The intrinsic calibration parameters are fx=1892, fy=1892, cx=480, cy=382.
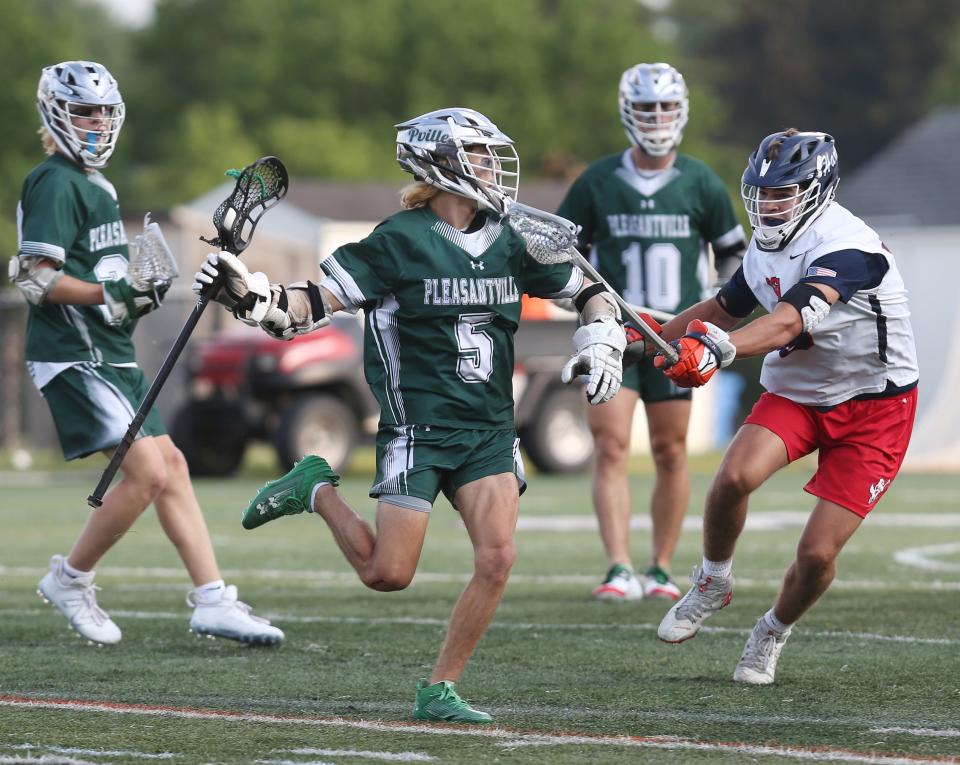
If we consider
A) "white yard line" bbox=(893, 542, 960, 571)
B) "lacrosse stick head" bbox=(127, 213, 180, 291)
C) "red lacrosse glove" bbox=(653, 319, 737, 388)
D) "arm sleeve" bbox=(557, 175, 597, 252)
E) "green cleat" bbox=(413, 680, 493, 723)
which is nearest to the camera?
"green cleat" bbox=(413, 680, 493, 723)

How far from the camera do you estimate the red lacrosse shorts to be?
20.6 ft

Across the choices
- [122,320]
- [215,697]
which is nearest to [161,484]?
[122,320]

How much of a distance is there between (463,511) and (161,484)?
5.91 feet

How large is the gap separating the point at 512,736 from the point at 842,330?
188 cm

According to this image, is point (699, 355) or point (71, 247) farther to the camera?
point (71, 247)

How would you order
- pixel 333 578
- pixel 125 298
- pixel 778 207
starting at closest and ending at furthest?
1. pixel 778 207
2. pixel 125 298
3. pixel 333 578

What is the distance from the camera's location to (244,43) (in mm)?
49969

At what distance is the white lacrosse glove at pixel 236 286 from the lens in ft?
18.2

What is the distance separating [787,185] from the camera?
20.2 ft

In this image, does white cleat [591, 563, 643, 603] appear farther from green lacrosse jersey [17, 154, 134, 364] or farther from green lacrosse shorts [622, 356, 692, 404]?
green lacrosse jersey [17, 154, 134, 364]

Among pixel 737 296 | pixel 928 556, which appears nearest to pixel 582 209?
pixel 737 296

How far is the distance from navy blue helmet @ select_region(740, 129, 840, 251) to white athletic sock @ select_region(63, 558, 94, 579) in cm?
293

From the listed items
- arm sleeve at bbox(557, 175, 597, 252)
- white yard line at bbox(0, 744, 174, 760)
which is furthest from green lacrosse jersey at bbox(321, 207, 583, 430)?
arm sleeve at bbox(557, 175, 597, 252)

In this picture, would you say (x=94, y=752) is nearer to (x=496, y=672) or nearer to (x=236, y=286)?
(x=236, y=286)
